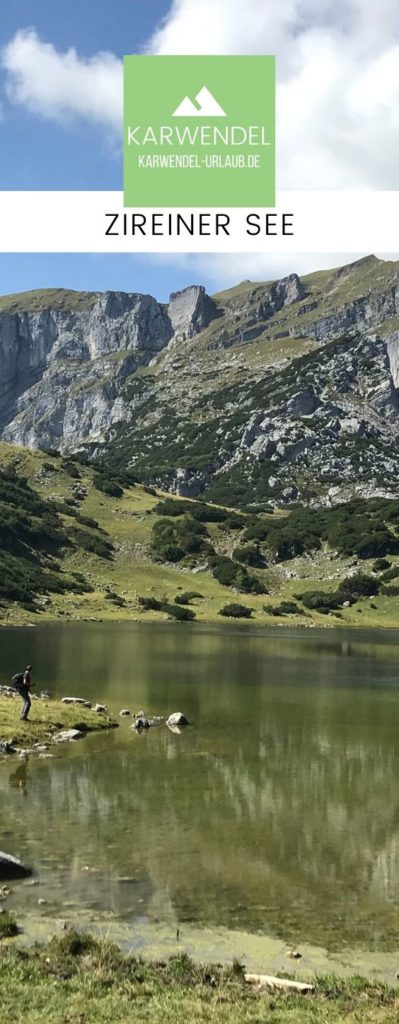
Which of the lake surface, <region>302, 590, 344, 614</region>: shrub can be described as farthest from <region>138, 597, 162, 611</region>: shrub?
the lake surface

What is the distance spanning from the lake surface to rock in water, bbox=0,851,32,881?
1.65 ft

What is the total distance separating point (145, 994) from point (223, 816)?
11.9 metres

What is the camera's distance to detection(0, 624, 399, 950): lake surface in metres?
16.8

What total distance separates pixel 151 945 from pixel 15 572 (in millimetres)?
123626

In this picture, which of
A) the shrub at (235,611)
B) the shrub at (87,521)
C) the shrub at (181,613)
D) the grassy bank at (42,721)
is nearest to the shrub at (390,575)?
the shrub at (235,611)

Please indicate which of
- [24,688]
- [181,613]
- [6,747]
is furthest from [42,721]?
[181,613]

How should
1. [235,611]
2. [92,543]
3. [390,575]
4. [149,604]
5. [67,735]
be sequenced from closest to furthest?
[67,735], [149,604], [235,611], [390,575], [92,543]

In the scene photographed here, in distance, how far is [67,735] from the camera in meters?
35.2

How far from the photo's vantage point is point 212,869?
19.1 m

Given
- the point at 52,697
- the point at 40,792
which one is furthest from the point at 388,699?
the point at 40,792

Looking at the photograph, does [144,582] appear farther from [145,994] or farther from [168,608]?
[145,994]

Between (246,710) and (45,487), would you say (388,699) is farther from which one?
(45,487)

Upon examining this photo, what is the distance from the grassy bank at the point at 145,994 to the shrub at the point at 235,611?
126 metres

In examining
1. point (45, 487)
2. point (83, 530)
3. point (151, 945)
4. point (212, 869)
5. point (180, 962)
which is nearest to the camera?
point (180, 962)
